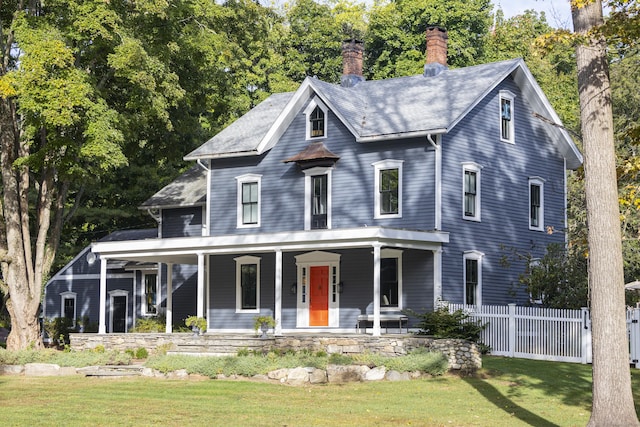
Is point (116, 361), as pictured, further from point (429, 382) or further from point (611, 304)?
point (611, 304)

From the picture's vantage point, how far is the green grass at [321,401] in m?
17.8

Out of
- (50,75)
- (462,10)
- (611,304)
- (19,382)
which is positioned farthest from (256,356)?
(462,10)

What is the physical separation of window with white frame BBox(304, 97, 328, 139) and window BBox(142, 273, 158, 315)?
10853 millimetres

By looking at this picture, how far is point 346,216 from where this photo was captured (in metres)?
31.6

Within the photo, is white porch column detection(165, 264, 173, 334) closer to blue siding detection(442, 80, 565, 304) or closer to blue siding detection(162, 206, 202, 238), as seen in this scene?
blue siding detection(162, 206, 202, 238)

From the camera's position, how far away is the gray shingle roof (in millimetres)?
37375

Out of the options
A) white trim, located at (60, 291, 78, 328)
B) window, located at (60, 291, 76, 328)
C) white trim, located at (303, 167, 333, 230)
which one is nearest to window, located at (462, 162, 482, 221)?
white trim, located at (303, 167, 333, 230)

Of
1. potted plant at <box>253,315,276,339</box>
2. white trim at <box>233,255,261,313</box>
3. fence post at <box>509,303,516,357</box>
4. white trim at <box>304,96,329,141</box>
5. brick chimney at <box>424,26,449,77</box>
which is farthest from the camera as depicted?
brick chimney at <box>424,26,449,77</box>

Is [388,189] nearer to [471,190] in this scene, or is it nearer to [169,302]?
[471,190]

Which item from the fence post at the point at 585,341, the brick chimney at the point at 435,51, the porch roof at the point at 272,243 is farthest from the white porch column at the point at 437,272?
the brick chimney at the point at 435,51

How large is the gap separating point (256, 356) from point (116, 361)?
4743mm

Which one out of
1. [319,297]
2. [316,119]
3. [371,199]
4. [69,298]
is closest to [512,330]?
[371,199]

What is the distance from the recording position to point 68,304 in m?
43.7

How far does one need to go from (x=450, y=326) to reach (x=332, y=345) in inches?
126
